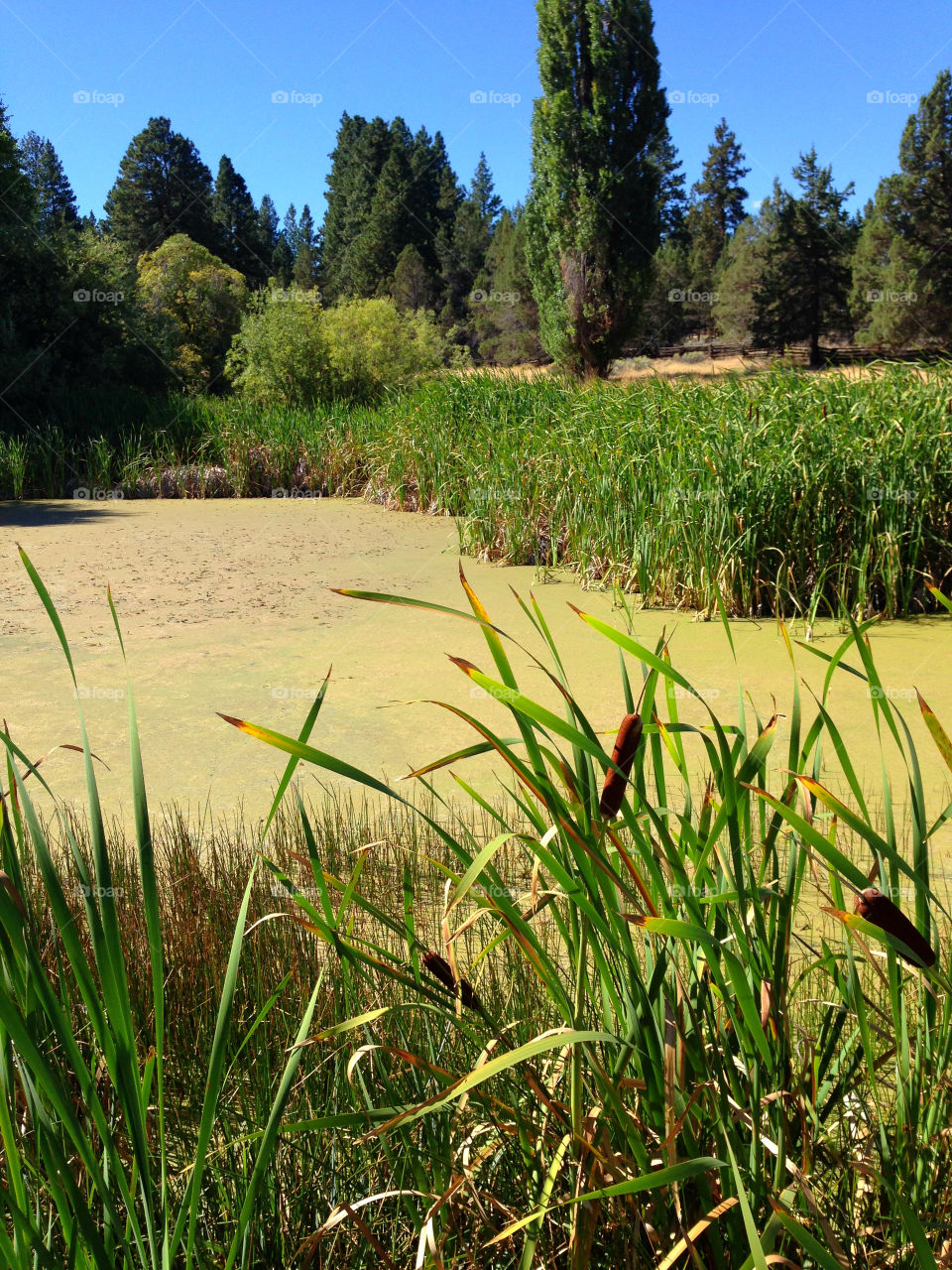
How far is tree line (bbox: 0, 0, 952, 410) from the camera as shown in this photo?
1284 cm

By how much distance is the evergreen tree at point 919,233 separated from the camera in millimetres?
20328

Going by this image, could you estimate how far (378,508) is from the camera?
9.20m

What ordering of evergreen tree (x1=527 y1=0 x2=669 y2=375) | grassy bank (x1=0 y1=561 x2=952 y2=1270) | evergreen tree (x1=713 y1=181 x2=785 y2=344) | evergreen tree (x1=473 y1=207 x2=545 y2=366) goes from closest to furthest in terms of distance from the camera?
1. grassy bank (x1=0 y1=561 x2=952 y2=1270)
2. evergreen tree (x1=527 y1=0 x2=669 y2=375)
3. evergreen tree (x1=713 y1=181 x2=785 y2=344)
4. evergreen tree (x1=473 y1=207 x2=545 y2=366)

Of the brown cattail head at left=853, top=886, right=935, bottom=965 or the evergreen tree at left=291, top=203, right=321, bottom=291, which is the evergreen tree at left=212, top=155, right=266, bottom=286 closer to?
the evergreen tree at left=291, top=203, right=321, bottom=291

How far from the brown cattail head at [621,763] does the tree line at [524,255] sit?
12.1 metres

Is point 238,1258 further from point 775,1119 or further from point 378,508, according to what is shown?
point 378,508

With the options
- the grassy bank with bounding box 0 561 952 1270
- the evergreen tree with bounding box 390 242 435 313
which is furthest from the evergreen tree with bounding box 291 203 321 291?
the grassy bank with bounding box 0 561 952 1270

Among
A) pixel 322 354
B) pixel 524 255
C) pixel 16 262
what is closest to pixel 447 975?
pixel 322 354

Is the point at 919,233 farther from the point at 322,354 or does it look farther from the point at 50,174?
the point at 50,174

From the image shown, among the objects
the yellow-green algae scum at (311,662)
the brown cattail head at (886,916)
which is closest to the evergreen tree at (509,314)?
the yellow-green algae scum at (311,662)

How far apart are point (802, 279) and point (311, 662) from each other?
931 inches

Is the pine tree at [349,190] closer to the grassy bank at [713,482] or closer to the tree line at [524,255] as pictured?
the tree line at [524,255]

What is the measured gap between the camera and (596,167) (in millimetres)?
18844

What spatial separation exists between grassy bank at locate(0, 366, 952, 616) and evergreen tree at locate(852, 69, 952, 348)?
578 inches
